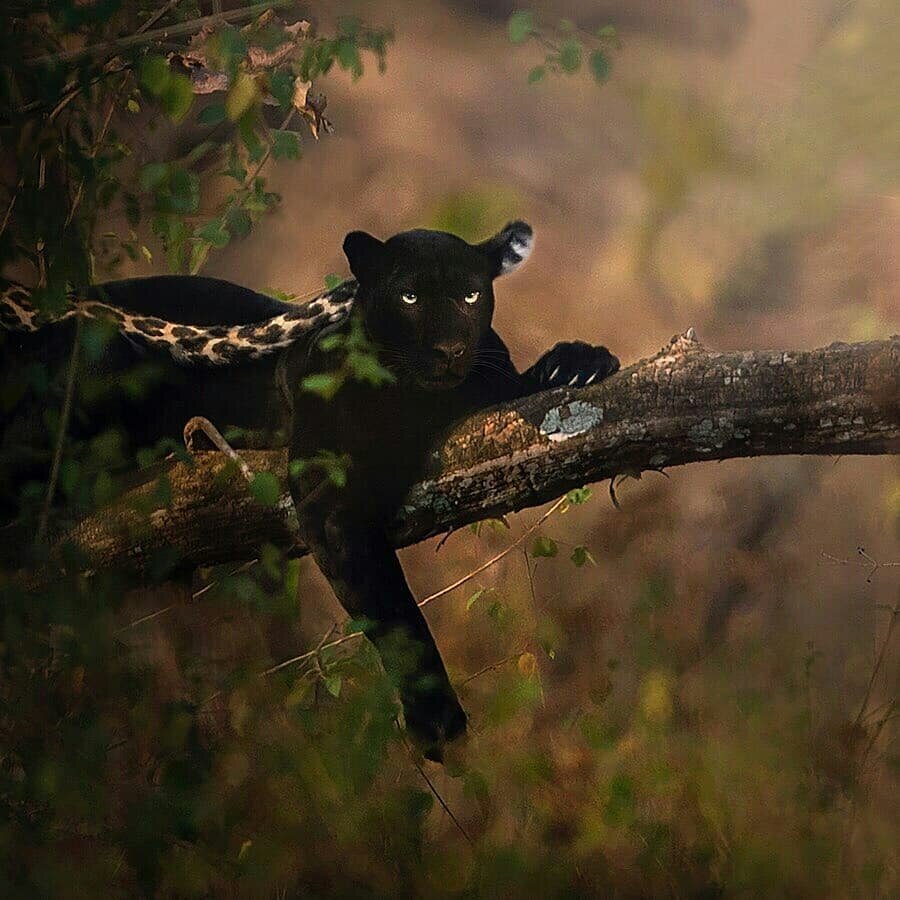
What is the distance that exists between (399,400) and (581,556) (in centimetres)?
35

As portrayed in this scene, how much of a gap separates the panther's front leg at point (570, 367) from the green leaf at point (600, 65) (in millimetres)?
380

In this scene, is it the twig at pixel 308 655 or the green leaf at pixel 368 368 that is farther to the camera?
the twig at pixel 308 655

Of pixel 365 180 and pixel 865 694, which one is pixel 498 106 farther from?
pixel 865 694

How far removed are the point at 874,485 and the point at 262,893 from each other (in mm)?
1012


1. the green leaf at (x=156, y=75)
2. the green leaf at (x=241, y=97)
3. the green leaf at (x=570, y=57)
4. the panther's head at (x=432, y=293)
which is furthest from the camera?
the panther's head at (x=432, y=293)

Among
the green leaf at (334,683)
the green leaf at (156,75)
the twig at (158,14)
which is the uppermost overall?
the twig at (158,14)

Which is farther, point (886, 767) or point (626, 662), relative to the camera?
point (626, 662)

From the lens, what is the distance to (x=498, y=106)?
1729 mm

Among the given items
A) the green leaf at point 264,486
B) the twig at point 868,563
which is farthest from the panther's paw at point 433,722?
the twig at point 868,563

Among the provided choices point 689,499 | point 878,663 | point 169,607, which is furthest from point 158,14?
point 878,663

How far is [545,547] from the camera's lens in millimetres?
1683

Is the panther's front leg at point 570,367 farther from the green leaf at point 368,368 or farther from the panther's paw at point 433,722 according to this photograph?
the panther's paw at point 433,722

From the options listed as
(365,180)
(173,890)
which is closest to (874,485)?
(365,180)

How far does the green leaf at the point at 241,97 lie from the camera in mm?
1503
